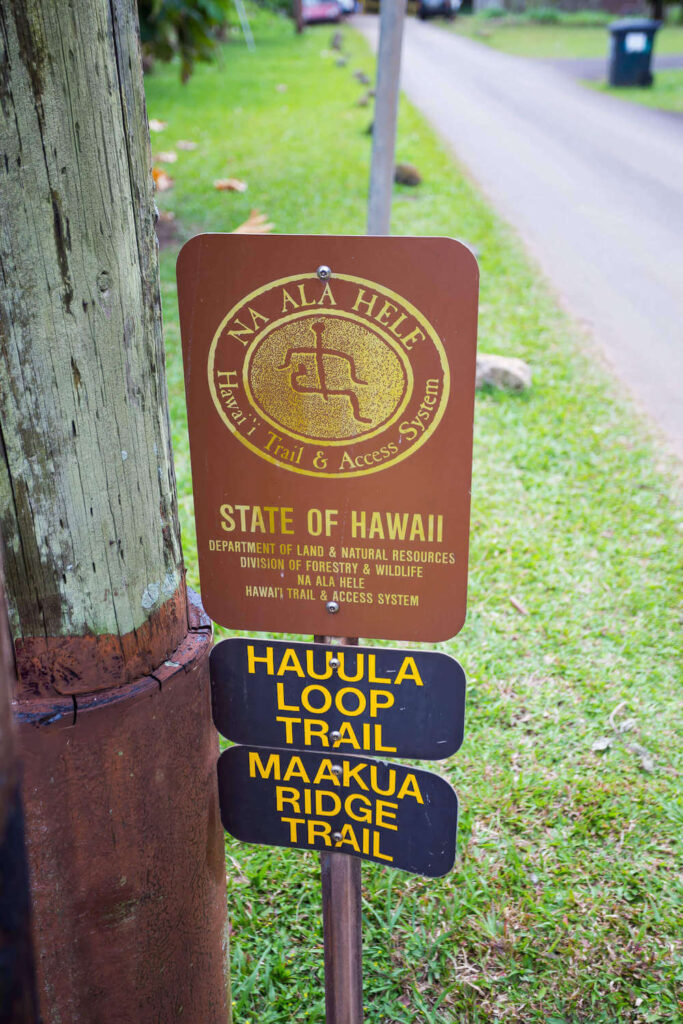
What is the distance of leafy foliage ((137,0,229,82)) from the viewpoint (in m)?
6.63

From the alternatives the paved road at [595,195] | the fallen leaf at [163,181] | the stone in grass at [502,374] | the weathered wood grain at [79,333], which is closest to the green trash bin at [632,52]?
the paved road at [595,195]

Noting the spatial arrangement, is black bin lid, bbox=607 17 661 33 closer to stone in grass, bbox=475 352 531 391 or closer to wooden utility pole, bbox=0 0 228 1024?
stone in grass, bbox=475 352 531 391

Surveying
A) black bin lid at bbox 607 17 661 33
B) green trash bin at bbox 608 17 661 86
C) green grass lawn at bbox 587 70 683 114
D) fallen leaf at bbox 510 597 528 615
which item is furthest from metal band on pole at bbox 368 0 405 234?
black bin lid at bbox 607 17 661 33

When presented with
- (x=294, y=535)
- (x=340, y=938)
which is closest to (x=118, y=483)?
(x=294, y=535)

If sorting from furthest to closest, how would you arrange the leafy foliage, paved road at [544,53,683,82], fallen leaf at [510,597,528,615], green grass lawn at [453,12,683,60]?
1. green grass lawn at [453,12,683,60]
2. paved road at [544,53,683,82]
3. the leafy foliage
4. fallen leaf at [510,597,528,615]

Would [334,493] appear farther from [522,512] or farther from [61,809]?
[522,512]

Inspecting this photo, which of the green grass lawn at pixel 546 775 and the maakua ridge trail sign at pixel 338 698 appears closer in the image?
the maakua ridge trail sign at pixel 338 698

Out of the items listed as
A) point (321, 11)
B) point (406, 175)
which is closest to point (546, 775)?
point (406, 175)

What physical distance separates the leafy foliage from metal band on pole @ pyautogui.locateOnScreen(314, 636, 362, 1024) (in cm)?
620

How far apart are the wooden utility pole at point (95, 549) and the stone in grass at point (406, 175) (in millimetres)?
9428

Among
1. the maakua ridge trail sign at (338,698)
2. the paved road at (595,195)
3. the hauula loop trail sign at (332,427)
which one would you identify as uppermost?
the hauula loop trail sign at (332,427)

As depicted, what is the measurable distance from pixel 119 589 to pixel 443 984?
4.63 ft

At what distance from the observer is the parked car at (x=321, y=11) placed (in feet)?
105

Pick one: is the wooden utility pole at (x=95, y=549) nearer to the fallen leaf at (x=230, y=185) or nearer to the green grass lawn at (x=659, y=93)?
the fallen leaf at (x=230, y=185)
